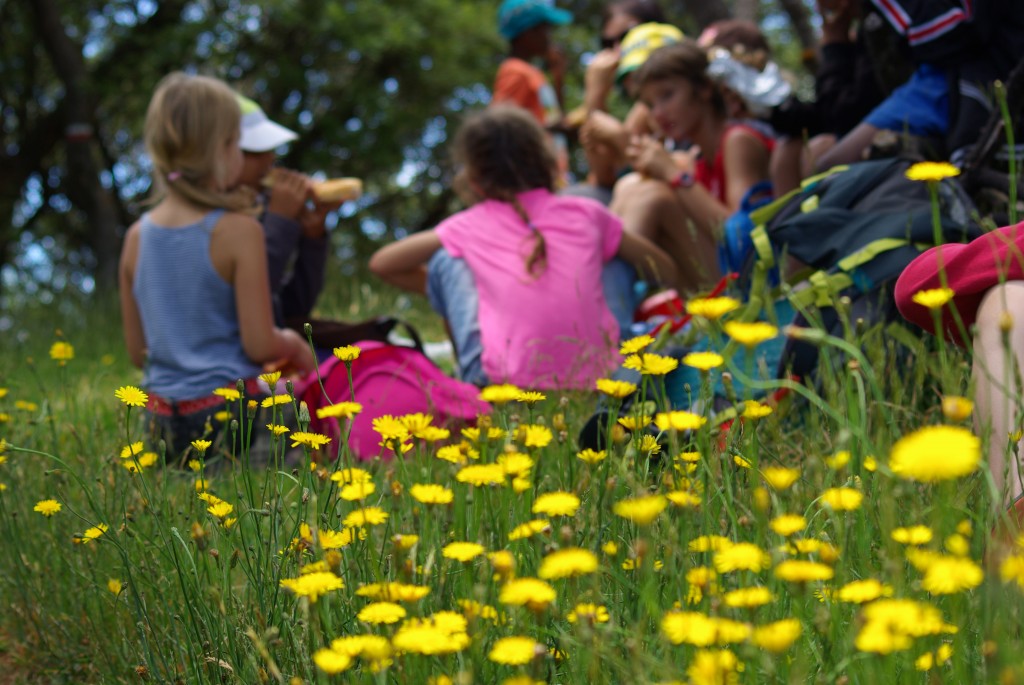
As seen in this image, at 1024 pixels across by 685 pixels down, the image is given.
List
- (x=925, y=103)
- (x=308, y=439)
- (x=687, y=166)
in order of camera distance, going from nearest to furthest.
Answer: (x=308, y=439)
(x=925, y=103)
(x=687, y=166)

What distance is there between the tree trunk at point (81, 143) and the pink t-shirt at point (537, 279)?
5.70m

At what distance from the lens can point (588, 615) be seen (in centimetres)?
108

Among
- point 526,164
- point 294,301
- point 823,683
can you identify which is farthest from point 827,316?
point 294,301

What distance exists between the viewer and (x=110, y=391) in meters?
5.02

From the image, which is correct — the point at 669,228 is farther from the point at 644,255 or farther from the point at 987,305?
the point at 987,305

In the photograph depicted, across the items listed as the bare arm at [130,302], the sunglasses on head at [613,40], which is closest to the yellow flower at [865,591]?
the bare arm at [130,302]

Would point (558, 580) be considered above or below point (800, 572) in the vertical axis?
below

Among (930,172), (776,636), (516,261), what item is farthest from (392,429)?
(516,261)

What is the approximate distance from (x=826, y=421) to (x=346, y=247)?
10.3 meters

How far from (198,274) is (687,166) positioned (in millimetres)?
2034

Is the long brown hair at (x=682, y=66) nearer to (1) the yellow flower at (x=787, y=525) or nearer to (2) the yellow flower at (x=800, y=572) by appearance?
(1) the yellow flower at (x=787, y=525)

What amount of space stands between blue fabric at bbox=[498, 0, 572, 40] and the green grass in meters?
4.73

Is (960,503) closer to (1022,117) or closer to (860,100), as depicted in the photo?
(1022,117)

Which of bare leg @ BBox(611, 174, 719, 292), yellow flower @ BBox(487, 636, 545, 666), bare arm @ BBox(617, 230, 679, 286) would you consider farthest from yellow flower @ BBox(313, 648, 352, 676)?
bare leg @ BBox(611, 174, 719, 292)
